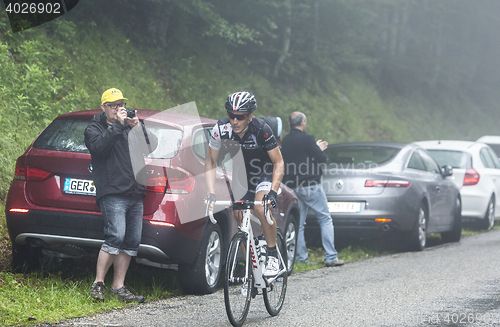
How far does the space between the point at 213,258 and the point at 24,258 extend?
6.27ft

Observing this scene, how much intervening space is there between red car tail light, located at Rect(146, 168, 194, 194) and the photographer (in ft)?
0.32

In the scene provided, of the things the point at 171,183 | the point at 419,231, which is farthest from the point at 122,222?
the point at 419,231

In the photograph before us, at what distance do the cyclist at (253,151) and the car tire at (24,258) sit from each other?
7.10 ft

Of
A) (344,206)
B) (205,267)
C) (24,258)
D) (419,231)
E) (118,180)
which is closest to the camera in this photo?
(118,180)

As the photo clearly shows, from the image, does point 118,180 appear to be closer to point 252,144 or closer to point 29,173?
point 29,173

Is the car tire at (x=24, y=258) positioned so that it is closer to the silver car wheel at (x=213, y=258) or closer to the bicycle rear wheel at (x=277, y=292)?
the silver car wheel at (x=213, y=258)

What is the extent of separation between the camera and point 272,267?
4957mm

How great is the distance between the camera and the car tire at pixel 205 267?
5.48m

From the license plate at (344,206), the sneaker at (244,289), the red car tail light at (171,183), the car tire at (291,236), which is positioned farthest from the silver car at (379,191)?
the sneaker at (244,289)

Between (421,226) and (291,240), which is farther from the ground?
(291,240)

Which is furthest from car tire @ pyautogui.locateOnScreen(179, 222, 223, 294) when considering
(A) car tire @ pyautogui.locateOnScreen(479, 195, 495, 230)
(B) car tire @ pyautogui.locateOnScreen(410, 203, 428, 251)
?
(A) car tire @ pyautogui.locateOnScreen(479, 195, 495, 230)

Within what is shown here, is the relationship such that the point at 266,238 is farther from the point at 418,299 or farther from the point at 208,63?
the point at 208,63

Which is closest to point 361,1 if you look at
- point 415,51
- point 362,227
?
point 415,51

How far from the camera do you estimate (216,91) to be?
16250 mm
